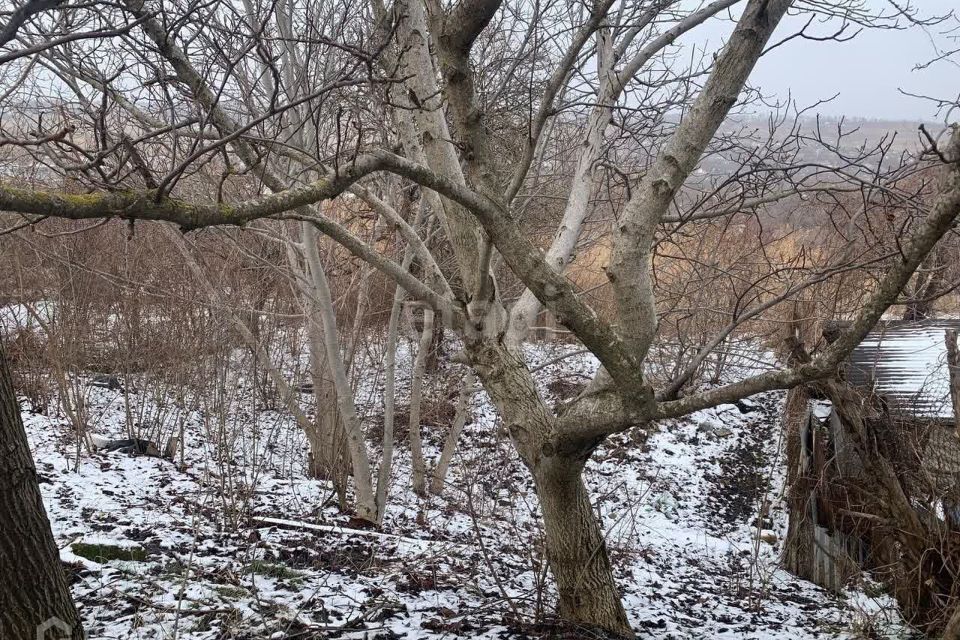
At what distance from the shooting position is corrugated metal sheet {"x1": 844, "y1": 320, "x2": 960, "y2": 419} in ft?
18.7

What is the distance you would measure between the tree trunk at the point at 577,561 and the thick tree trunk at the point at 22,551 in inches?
84.7

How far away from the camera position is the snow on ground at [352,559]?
3268 millimetres

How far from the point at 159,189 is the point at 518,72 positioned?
6.51 meters

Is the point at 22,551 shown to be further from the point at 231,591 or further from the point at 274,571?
the point at 274,571

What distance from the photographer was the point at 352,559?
4.35m

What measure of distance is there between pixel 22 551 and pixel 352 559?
232 cm

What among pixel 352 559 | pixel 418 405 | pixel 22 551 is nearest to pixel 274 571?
pixel 352 559

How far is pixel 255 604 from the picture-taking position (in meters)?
3.35

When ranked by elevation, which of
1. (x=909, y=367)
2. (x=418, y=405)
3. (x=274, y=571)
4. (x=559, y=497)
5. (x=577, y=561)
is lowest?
(x=274, y=571)

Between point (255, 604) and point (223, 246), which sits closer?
point (255, 604)

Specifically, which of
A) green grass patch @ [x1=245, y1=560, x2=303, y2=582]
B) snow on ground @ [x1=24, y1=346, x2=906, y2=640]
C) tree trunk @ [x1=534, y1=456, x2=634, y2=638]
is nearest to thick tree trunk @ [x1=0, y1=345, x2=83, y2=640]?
snow on ground @ [x1=24, y1=346, x2=906, y2=640]

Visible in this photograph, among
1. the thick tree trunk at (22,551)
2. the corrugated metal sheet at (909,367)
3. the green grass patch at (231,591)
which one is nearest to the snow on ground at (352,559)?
the green grass patch at (231,591)

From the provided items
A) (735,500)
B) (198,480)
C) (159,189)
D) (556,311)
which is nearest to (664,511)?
(735,500)

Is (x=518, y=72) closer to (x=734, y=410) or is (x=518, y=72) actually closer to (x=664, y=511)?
(x=664, y=511)
